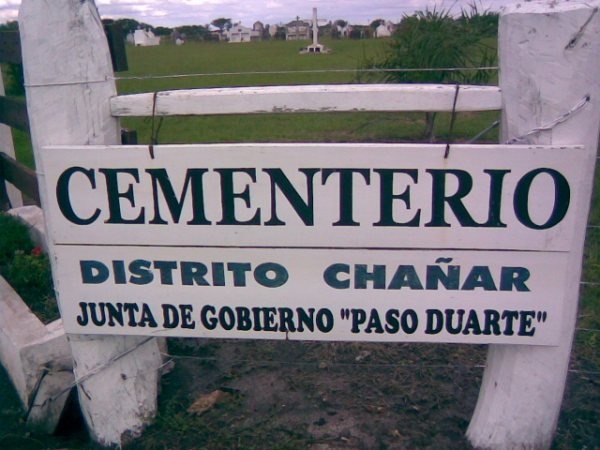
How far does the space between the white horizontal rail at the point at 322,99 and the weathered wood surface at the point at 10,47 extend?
1530 millimetres

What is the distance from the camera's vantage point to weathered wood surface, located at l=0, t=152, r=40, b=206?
3.39m

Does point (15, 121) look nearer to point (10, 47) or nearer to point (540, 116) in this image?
point (10, 47)

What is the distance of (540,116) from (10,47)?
278cm

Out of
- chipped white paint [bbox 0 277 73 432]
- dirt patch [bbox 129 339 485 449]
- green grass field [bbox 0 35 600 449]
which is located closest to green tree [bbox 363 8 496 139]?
green grass field [bbox 0 35 600 449]

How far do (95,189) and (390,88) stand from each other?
1072 mm

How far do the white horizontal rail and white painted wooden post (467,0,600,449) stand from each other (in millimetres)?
121

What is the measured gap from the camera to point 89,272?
2.54 m

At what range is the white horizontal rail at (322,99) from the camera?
2.32 metres

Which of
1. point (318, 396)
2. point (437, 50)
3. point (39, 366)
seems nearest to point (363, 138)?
point (437, 50)

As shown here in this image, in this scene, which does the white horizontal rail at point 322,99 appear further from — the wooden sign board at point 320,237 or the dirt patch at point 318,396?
the dirt patch at point 318,396

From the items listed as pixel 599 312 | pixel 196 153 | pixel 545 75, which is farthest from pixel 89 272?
pixel 599 312

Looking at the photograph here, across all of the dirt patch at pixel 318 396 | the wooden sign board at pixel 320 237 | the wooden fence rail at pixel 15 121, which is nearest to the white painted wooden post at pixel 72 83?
the wooden sign board at pixel 320 237

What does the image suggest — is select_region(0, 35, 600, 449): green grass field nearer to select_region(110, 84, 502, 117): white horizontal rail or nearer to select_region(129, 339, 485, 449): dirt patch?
select_region(129, 339, 485, 449): dirt patch

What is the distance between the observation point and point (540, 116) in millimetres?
2256
